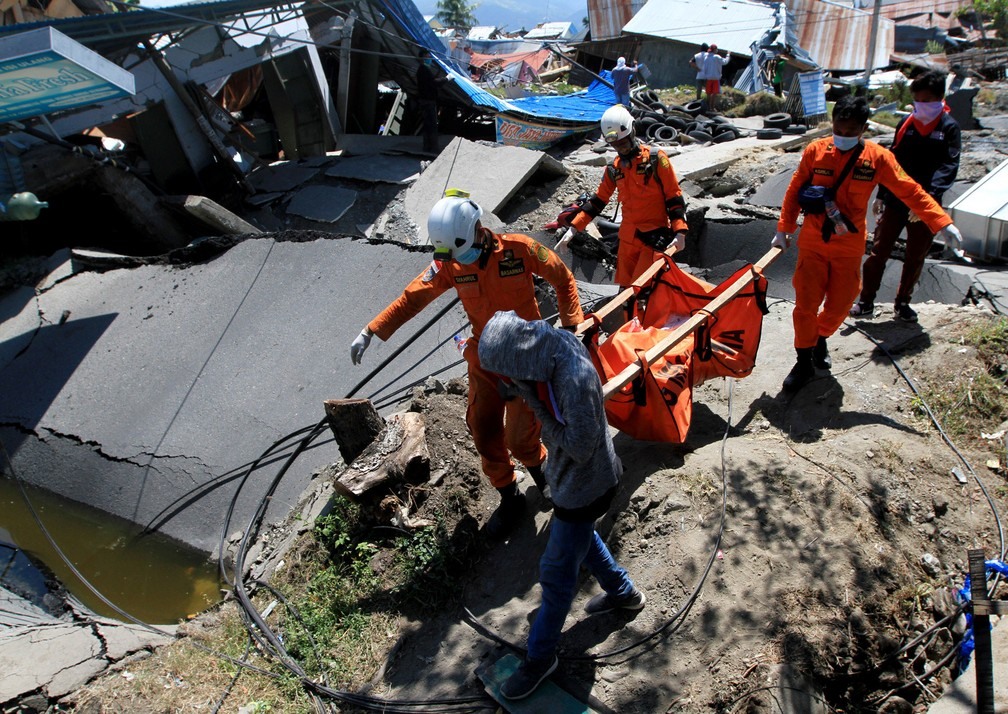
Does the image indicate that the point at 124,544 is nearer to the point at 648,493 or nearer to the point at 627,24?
the point at 648,493

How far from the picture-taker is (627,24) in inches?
976

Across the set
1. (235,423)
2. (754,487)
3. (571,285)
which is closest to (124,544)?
(235,423)

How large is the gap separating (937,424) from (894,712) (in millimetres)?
1765

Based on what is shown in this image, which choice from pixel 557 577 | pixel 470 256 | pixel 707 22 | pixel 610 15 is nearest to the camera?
pixel 557 577

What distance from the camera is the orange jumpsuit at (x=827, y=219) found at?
4016mm

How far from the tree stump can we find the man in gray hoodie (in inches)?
72.4

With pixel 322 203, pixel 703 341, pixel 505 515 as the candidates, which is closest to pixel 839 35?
pixel 322 203

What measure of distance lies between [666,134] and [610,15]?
604 inches

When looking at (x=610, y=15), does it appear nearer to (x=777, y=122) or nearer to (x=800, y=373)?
(x=777, y=122)

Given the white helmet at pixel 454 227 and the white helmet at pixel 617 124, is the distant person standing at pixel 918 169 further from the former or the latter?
the white helmet at pixel 454 227

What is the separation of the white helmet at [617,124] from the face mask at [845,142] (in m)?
1.31

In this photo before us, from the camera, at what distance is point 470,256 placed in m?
3.57

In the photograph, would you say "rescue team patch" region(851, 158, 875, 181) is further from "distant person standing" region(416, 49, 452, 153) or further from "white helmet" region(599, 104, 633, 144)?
"distant person standing" region(416, 49, 452, 153)

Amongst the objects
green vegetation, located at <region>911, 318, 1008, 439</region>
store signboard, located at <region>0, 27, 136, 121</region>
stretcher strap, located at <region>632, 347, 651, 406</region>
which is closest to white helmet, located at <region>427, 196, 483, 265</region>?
stretcher strap, located at <region>632, 347, 651, 406</region>
